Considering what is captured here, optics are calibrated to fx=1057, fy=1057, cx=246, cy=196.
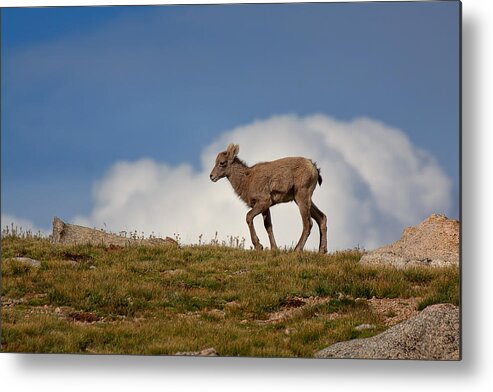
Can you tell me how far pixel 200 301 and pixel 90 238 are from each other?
1.76 m

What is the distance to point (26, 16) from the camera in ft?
38.9

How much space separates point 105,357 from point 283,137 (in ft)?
10.1

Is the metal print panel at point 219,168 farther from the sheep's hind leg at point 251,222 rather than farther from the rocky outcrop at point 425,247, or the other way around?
the sheep's hind leg at point 251,222

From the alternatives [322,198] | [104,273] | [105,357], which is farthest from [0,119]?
[322,198]

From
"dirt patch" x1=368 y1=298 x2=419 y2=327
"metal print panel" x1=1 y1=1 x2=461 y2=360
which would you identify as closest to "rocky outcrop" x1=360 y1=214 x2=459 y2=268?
"metal print panel" x1=1 y1=1 x2=461 y2=360

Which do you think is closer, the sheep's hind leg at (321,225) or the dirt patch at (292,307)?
the dirt patch at (292,307)

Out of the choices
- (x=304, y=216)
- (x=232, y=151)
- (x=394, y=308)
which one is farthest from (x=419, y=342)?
(x=232, y=151)

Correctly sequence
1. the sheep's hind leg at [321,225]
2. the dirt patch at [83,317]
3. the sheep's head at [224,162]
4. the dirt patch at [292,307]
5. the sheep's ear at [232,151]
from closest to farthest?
the dirt patch at [292,307] < the dirt patch at [83,317] < the sheep's ear at [232,151] < the sheep's head at [224,162] < the sheep's hind leg at [321,225]

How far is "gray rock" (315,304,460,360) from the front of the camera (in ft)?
35.2

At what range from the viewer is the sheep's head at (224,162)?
12.0 meters

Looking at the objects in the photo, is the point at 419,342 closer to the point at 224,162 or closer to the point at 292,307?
the point at 292,307

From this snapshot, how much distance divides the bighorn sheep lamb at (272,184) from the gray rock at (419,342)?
1.73 metres

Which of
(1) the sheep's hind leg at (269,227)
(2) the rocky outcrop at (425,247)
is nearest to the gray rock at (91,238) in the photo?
(1) the sheep's hind leg at (269,227)

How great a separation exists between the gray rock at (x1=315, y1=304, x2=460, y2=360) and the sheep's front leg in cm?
197
